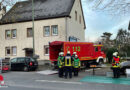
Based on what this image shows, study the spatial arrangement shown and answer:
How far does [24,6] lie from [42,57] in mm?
10008

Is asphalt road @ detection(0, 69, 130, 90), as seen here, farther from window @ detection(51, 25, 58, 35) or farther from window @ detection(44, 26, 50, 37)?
window @ detection(44, 26, 50, 37)

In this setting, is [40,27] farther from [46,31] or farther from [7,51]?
[7,51]

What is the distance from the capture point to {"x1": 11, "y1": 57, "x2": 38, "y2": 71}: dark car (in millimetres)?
18188

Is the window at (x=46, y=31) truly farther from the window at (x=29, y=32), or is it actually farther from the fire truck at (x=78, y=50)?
the fire truck at (x=78, y=50)

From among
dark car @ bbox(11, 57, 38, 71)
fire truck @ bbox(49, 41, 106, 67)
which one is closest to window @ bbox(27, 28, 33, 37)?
dark car @ bbox(11, 57, 38, 71)

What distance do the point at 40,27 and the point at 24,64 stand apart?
8750 mm

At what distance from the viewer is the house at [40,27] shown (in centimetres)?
2458

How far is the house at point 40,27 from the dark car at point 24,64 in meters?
6.70

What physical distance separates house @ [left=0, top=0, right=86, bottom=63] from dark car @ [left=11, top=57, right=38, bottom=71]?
6700 millimetres

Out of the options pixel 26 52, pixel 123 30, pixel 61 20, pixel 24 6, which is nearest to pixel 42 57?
pixel 26 52

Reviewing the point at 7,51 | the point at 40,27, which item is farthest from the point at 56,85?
the point at 7,51

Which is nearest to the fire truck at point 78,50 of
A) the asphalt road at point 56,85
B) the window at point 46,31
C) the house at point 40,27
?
the house at point 40,27

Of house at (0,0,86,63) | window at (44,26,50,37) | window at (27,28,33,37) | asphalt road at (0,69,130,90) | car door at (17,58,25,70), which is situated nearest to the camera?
asphalt road at (0,69,130,90)

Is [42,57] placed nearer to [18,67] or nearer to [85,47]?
[18,67]
